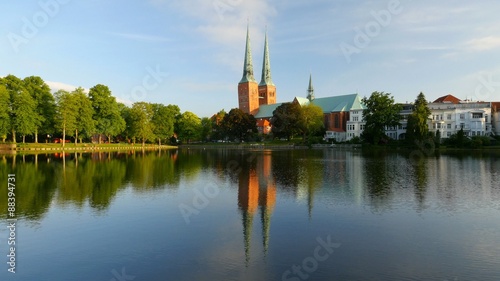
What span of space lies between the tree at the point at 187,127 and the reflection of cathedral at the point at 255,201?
84.3 m

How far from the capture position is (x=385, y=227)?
45.5ft

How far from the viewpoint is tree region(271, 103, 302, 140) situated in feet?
320

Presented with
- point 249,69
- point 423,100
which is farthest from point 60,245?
point 249,69

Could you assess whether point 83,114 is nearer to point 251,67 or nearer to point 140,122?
point 140,122

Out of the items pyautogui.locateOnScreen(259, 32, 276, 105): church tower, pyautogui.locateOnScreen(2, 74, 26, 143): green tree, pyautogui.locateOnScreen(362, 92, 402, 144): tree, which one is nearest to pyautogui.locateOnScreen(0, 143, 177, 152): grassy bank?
pyautogui.locateOnScreen(2, 74, 26, 143): green tree

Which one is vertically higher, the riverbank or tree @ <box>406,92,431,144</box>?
tree @ <box>406,92,431,144</box>

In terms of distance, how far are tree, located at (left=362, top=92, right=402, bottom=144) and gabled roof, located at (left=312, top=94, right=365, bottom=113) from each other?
2382 centimetres

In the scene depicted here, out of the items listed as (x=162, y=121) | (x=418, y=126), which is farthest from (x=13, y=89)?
(x=418, y=126)

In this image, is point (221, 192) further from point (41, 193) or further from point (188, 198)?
point (41, 193)

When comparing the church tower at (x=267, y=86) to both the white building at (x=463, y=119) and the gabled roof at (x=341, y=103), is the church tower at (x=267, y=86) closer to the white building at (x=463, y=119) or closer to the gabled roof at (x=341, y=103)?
the gabled roof at (x=341, y=103)

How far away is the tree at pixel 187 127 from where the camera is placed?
11212cm

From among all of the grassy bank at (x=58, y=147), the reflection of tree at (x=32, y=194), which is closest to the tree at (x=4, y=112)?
the grassy bank at (x=58, y=147)

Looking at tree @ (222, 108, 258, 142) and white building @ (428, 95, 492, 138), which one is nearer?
white building @ (428, 95, 492, 138)

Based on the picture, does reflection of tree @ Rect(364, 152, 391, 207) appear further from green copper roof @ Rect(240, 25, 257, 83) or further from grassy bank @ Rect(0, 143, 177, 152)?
green copper roof @ Rect(240, 25, 257, 83)
